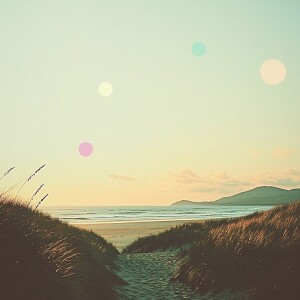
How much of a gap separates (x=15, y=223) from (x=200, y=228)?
712 inches

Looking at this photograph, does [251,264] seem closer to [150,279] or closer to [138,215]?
[150,279]

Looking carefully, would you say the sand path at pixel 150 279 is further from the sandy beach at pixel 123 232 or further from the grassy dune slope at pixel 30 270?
the sandy beach at pixel 123 232

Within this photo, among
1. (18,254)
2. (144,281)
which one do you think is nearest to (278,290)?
(18,254)

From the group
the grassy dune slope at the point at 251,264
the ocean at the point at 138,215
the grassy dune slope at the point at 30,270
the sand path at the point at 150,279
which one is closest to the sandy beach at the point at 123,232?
the ocean at the point at 138,215

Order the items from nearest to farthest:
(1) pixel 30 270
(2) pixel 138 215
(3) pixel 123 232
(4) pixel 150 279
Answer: (1) pixel 30 270 → (4) pixel 150 279 → (3) pixel 123 232 → (2) pixel 138 215

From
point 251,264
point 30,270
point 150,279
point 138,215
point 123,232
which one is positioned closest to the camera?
point 30,270

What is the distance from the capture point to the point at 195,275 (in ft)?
34.4

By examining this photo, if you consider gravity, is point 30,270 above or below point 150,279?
above

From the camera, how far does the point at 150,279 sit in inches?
466

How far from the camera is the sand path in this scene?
9.43 metres

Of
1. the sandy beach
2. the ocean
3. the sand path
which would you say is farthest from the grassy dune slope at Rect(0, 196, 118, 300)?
the ocean

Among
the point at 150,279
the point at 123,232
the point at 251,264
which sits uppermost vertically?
the point at 251,264

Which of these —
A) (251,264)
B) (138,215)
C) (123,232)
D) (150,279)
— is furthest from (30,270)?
(138,215)

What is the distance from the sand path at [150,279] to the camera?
943 centimetres
